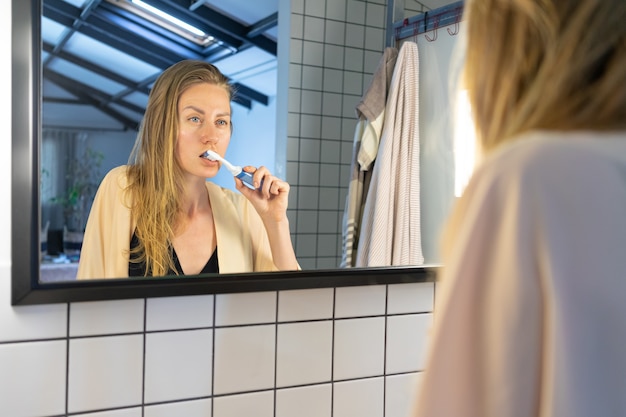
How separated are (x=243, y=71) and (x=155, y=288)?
0.41 metres

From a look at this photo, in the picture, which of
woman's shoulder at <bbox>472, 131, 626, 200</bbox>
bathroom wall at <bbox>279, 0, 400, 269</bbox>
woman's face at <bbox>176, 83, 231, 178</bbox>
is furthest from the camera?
bathroom wall at <bbox>279, 0, 400, 269</bbox>

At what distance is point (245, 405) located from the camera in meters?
1.10

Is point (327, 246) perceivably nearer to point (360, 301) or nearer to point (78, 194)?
point (360, 301)

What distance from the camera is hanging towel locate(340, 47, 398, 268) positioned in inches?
46.4

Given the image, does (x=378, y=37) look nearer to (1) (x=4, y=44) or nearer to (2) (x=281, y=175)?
(2) (x=281, y=175)

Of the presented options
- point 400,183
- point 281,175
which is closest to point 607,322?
point 281,175

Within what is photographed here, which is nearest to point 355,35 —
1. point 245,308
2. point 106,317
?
point 245,308

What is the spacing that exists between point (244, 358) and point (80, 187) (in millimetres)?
435

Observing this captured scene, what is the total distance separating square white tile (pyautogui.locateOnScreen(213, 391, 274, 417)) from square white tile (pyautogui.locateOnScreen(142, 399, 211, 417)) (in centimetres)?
2

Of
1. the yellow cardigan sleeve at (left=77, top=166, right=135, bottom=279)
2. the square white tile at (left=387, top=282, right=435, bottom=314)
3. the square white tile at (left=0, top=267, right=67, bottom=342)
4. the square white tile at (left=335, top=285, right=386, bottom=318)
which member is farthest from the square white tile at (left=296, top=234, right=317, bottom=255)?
the square white tile at (left=0, top=267, right=67, bottom=342)

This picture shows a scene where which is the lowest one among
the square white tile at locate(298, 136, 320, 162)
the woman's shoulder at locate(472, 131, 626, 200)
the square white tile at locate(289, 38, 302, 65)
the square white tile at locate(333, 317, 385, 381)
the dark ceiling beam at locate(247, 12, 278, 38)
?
the square white tile at locate(333, 317, 385, 381)

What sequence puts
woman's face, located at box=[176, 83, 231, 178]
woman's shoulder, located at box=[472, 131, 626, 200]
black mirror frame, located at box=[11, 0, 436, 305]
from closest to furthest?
woman's shoulder, located at box=[472, 131, 626, 200] < black mirror frame, located at box=[11, 0, 436, 305] < woman's face, located at box=[176, 83, 231, 178]

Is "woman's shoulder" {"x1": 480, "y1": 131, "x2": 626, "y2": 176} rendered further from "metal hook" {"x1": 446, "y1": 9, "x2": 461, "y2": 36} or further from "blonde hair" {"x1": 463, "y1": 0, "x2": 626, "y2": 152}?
"metal hook" {"x1": 446, "y1": 9, "x2": 461, "y2": 36}

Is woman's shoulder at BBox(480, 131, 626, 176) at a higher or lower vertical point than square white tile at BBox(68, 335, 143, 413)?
higher
